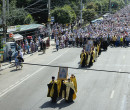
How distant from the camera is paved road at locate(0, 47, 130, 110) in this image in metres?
13.1

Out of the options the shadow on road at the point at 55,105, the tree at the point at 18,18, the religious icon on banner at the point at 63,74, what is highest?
the tree at the point at 18,18

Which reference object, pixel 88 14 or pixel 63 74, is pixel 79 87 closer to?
pixel 63 74

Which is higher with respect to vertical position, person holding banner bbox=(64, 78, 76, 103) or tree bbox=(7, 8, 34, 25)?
tree bbox=(7, 8, 34, 25)

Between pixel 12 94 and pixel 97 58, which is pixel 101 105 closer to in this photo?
pixel 12 94

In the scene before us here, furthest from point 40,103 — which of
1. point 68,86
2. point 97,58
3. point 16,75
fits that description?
point 97,58

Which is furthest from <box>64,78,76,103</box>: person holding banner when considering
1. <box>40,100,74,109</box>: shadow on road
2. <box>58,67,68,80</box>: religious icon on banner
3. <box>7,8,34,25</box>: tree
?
<box>7,8,34,25</box>: tree

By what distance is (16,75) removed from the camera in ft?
65.6

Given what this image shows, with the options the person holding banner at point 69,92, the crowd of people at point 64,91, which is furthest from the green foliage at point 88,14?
the person holding banner at point 69,92

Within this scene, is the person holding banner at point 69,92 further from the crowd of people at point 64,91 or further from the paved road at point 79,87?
the paved road at point 79,87

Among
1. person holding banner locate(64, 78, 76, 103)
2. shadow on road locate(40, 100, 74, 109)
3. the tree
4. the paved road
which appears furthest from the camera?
the tree

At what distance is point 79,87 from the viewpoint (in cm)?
1609

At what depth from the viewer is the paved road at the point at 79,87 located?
13.1 meters

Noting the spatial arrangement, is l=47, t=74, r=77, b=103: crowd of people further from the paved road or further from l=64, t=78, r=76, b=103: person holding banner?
the paved road

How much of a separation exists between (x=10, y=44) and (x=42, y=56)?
3265 mm
